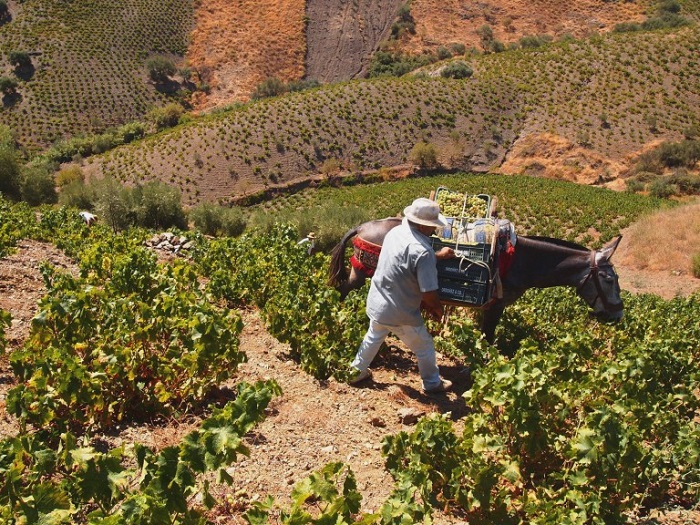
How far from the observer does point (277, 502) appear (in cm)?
364

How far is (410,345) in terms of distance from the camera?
559cm

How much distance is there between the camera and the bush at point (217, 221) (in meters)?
28.4

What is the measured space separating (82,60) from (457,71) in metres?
44.0

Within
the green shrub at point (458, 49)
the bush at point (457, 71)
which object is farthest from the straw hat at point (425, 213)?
the green shrub at point (458, 49)

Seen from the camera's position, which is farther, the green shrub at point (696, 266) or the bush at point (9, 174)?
the bush at point (9, 174)

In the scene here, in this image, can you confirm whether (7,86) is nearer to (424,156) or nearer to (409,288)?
(424,156)

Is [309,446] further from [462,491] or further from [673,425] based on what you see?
[673,425]

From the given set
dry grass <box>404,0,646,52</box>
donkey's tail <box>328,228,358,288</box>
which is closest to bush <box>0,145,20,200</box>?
donkey's tail <box>328,228,358,288</box>

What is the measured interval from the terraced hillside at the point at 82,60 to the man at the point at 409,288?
188 feet

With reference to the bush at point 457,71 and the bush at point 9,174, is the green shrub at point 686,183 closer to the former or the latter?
the bush at point 457,71

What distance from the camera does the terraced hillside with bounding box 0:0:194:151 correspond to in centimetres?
5722

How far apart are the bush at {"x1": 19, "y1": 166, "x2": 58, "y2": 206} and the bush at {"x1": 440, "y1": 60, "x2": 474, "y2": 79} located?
4562 centimetres

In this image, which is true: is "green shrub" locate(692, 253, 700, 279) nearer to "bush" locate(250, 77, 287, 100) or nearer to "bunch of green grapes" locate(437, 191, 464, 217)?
"bunch of green grapes" locate(437, 191, 464, 217)

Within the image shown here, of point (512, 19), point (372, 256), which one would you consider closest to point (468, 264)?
point (372, 256)
